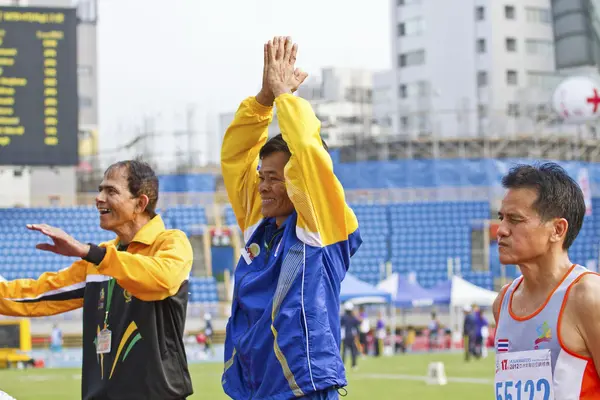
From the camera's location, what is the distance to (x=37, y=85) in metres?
20.7

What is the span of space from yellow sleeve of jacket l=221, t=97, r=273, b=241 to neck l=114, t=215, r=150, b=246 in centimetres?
67

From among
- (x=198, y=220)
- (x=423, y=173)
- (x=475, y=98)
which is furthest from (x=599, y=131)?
(x=198, y=220)

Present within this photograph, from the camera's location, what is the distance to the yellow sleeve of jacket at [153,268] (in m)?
4.39

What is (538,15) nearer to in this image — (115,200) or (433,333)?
(433,333)

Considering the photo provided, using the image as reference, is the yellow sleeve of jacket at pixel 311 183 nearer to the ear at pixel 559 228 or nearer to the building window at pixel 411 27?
the ear at pixel 559 228

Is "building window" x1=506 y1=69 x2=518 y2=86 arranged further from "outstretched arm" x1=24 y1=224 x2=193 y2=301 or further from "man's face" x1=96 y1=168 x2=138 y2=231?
"outstretched arm" x1=24 y1=224 x2=193 y2=301

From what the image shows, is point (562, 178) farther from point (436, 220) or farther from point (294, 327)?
point (436, 220)

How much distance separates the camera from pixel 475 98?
59781 millimetres

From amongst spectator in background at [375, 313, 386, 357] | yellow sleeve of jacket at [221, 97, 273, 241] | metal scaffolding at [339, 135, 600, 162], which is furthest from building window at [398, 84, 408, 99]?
yellow sleeve of jacket at [221, 97, 273, 241]

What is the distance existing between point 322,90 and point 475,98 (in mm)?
8480

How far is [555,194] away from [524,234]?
171 millimetres

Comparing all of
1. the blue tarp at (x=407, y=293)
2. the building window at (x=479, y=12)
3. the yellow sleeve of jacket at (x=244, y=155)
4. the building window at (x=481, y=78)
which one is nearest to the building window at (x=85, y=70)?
the building window at (x=481, y=78)

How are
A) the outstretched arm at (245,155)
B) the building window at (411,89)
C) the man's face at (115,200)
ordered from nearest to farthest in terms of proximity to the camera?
the outstretched arm at (245,155) → the man's face at (115,200) → the building window at (411,89)

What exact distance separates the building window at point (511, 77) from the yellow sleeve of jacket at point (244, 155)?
57.3m
